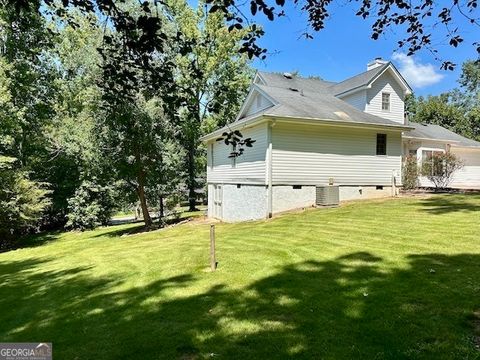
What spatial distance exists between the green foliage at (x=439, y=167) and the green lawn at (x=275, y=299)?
10564mm

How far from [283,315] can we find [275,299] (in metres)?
0.58

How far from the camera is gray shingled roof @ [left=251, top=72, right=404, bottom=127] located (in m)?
15.4

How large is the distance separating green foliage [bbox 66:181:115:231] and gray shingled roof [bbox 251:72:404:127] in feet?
38.1

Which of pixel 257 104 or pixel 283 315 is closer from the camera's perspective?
pixel 283 315

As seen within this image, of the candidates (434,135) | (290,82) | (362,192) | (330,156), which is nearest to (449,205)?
(362,192)

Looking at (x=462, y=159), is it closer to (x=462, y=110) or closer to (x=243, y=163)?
(x=243, y=163)

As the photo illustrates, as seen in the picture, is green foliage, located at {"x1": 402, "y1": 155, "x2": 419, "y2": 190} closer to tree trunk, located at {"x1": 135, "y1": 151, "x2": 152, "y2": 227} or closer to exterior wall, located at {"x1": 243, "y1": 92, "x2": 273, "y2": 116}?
exterior wall, located at {"x1": 243, "y1": 92, "x2": 273, "y2": 116}

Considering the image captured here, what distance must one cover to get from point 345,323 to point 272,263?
9.54 ft

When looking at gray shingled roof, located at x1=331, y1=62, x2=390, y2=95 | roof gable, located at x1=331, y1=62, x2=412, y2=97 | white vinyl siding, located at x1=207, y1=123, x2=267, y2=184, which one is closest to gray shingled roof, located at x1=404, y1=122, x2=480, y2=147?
roof gable, located at x1=331, y1=62, x2=412, y2=97

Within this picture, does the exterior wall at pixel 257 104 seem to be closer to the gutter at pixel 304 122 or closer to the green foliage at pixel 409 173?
the gutter at pixel 304 122

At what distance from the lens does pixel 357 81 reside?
2016 cm

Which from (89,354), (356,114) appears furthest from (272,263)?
(356,114)

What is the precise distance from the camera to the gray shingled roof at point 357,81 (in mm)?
19266

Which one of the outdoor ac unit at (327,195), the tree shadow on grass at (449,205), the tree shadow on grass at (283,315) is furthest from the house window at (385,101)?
the tree shadow on grass at (283,315)
